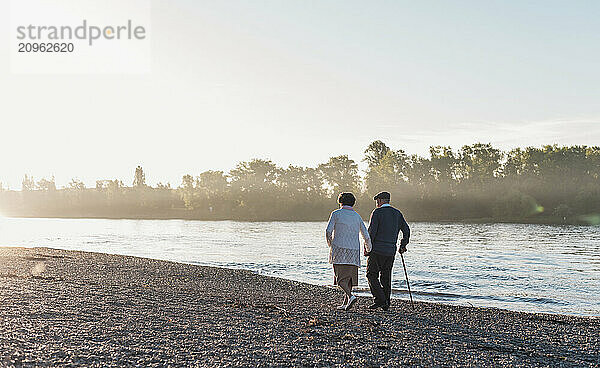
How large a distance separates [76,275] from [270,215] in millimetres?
127639

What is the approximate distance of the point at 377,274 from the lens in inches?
486

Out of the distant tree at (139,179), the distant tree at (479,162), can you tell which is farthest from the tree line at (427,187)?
the distant tree at (139,179)

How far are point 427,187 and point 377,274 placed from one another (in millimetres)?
124450

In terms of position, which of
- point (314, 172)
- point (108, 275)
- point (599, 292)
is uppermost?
point (314, 172)

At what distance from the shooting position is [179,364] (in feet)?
23.4

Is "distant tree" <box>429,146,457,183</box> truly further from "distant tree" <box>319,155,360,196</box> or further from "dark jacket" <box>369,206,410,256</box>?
"dark jacket" <box>369,206,410,256</box>

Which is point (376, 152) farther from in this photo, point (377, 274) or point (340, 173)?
point (377, 274)

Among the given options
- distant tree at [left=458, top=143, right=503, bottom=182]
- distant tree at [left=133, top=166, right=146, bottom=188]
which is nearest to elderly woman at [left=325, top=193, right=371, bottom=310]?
distant tree at [left=458, top=143, right=503, bottom=182]

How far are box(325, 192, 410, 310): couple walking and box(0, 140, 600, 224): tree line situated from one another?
104 metres

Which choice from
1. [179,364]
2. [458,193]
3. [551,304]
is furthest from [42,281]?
[458,193]

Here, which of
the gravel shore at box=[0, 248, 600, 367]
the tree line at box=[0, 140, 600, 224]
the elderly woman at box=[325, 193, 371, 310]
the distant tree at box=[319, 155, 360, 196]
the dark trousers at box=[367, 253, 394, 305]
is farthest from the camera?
the distant tree at box=[319, 155, 360, 196]

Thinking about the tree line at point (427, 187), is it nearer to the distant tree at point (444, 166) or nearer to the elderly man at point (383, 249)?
the distant tree at point (444, 166)

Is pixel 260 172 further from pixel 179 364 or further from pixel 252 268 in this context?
pixel 179 364

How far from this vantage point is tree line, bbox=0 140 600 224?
120 metres
